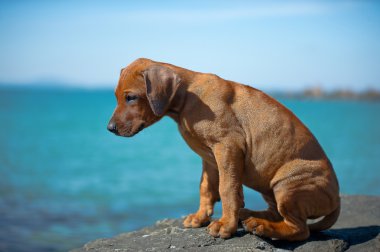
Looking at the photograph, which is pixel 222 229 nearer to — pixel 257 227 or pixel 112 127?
pixel 257 227

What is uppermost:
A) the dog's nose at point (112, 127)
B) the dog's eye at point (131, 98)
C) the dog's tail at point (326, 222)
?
the dog's eye at point (131, 98)

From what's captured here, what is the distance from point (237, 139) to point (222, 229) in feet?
3.62

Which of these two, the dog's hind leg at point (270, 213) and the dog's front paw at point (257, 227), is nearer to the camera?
the dog's front paw at point (257, 227)

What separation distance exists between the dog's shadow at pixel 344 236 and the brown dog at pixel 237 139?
187 mm

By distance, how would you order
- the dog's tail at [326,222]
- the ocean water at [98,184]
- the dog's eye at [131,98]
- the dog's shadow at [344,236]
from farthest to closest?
the ocean water at [98,184], the dog's tail at [326,222], the dog's shadow at [344,236], the dog's eye at [131,98]

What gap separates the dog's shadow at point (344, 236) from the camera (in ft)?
20.8

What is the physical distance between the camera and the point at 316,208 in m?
6.15

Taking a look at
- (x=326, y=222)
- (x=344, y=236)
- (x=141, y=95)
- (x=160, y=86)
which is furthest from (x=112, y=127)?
(x=344, y=236)

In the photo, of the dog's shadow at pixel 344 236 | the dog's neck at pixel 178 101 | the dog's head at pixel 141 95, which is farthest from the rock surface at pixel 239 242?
the dog's neck at pixel 178 101

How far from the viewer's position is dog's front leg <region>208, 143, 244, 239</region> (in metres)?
5.91

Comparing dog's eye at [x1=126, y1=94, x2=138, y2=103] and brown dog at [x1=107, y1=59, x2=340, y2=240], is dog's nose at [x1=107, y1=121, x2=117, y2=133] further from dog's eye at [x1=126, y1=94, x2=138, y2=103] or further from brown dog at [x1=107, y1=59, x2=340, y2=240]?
dog's eye at [x1=126, y1=94, x2=138, y2=103]

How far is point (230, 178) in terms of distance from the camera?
19.4 feet

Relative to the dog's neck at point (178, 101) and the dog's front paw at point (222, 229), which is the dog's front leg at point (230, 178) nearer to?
the dog's front paw at point (222, 229)

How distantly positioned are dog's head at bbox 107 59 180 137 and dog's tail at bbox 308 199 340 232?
2566 mm
